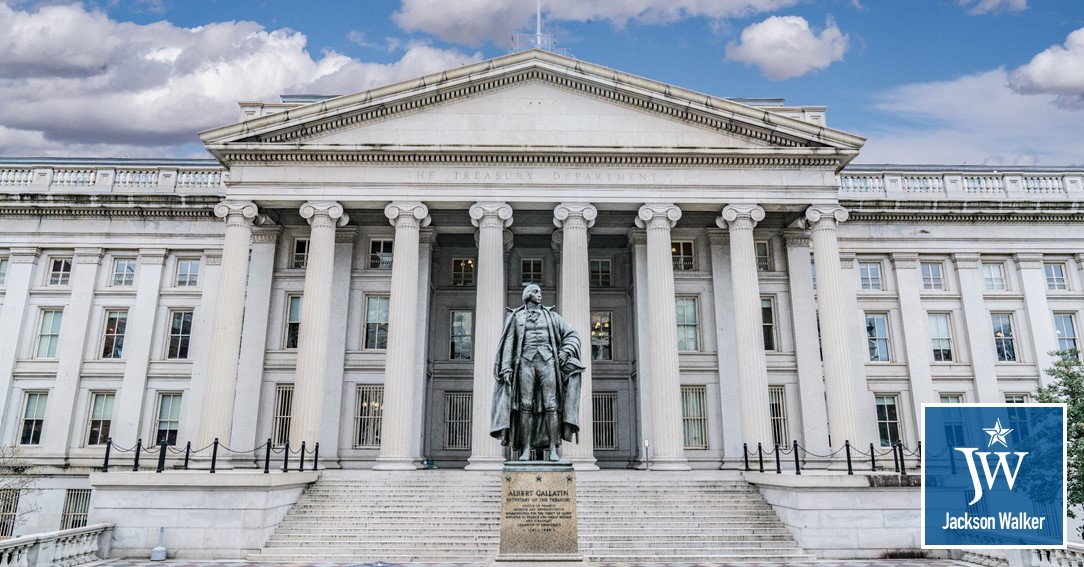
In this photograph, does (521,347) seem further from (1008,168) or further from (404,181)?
(1008,168)

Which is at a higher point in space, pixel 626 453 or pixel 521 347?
pixel 521 347

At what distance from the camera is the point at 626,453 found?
28578 mm

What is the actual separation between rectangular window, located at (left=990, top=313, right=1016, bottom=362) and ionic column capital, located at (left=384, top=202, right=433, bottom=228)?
24.7 meters

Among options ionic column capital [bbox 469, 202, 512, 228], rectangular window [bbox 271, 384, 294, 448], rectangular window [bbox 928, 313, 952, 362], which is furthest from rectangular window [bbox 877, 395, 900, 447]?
rectangular window [bbox 271, 384, 294, 448]

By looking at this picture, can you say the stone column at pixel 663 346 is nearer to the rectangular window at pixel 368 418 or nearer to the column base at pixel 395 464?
the column base at pixel 395 464

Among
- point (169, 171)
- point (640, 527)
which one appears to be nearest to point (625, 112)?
point (640, 527)

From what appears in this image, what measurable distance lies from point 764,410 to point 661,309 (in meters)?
4.81

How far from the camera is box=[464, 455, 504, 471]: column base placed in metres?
22.1

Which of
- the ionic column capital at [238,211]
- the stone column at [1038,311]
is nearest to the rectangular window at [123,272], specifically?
the ionic column capital at [238,211]

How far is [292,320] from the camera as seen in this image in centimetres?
2831

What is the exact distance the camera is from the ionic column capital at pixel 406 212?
25016 millimetres

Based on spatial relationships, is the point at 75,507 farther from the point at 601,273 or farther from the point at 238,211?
the point at 601,273

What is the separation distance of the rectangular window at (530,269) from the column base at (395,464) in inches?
411

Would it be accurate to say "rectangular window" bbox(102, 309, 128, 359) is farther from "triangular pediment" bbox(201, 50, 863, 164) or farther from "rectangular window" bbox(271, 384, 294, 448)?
"triangular pediment" bbox(201, 50, 863, 164)
